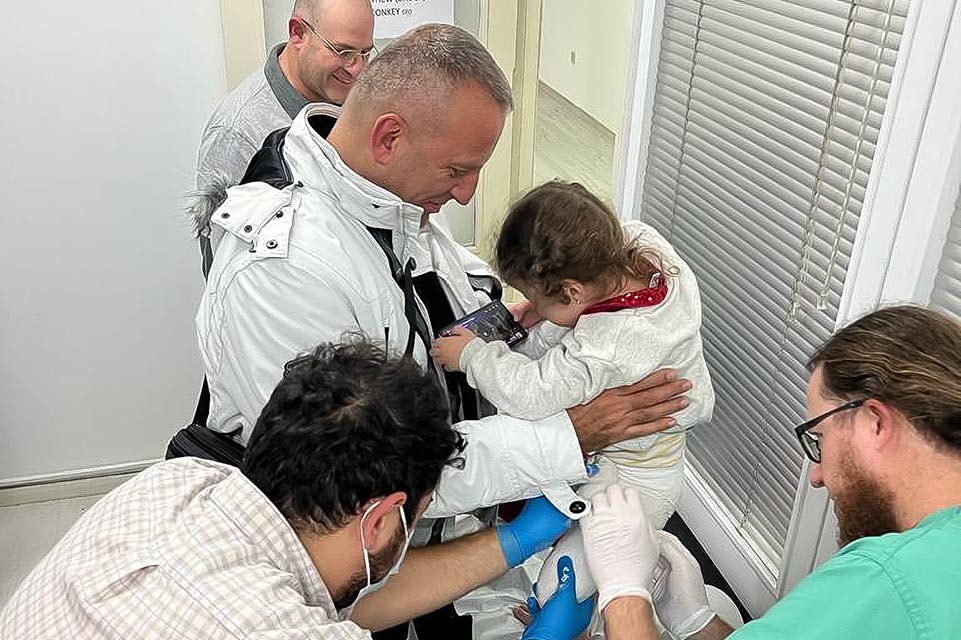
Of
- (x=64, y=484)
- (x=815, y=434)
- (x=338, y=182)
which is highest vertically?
(x=338, y=182)

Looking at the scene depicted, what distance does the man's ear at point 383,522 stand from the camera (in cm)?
107

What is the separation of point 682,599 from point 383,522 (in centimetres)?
72

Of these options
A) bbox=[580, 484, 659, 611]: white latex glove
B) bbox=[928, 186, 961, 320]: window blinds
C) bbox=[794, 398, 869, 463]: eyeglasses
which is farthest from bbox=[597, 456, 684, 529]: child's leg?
bbox=[928, 186, 961, 320]: window blinds

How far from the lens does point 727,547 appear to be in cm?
185

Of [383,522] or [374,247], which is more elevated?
[374,247]

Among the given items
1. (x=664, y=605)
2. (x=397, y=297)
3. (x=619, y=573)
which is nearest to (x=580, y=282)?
(x=397, y=297)

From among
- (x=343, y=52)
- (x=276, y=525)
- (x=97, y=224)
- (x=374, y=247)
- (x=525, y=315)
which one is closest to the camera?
(x=276, y=525)

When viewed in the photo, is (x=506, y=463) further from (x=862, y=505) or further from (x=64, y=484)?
(x=64, y=484)

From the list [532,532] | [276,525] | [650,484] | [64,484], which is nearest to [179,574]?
[276,525]

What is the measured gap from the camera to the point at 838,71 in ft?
4.50

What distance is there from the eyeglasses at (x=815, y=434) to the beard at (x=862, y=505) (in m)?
0.06

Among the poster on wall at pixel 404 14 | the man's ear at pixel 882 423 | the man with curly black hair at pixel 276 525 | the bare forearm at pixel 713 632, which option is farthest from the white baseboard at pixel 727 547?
the poster on wall at pixel 404 14

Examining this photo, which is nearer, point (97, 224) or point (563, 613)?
point (563, 613)

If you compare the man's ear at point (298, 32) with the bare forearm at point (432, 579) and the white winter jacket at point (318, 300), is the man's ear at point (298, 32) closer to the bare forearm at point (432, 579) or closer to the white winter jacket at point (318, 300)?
the white winter jacket at point (318, 300)
